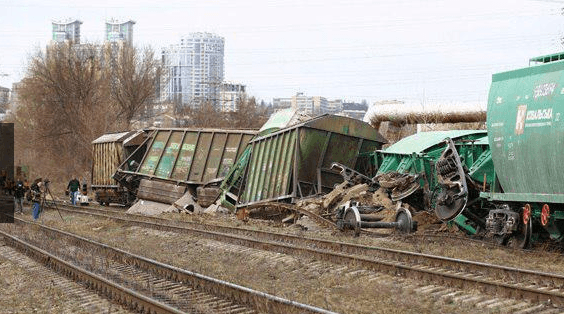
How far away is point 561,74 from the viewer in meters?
12.2

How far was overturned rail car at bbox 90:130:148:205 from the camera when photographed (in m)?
33.4

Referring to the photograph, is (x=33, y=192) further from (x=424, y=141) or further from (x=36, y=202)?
(x=424, y=141)

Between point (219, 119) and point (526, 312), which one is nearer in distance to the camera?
point (526, 312)

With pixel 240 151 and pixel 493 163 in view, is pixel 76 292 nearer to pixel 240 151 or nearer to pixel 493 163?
pixel 493 163

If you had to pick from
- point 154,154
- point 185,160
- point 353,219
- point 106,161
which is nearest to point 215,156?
point 185,160

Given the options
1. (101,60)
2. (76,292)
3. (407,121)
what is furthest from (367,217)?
(101,60)

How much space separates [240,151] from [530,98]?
1538 centimetres

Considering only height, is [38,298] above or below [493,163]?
below

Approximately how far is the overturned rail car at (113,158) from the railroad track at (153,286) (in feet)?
57.7

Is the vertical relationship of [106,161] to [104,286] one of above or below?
below

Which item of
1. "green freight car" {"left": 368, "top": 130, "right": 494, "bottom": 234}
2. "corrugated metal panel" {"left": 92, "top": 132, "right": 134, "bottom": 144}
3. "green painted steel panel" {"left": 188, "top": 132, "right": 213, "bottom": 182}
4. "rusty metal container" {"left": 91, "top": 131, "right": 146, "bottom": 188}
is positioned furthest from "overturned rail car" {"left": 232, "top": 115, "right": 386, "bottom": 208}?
"corrugated metal panel" {"left": 92, "top": 132, "right": 134, "bottom": 144}

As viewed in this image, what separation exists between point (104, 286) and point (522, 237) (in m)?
7.66

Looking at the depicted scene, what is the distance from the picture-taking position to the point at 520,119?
13.3 metres

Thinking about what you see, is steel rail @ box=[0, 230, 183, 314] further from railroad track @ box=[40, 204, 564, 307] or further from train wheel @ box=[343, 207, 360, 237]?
train wheel @ box=[343, 207, 360, 237]
